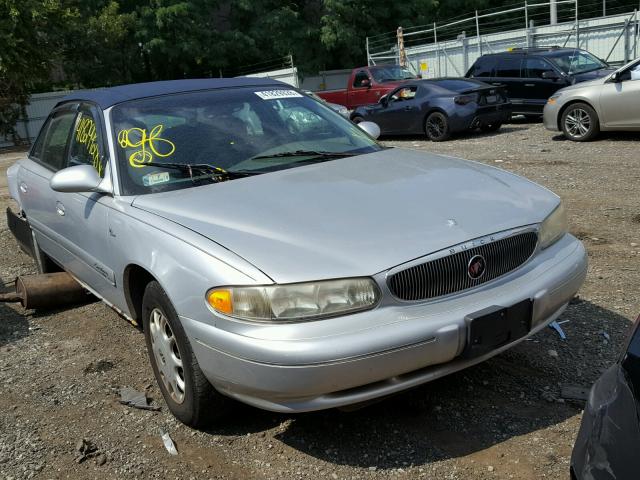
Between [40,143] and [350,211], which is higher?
[40,143]

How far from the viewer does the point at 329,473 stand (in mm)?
2930

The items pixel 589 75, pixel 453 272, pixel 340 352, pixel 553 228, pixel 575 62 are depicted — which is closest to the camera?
pixel 340 352

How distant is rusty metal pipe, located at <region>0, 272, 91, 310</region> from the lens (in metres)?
5.07

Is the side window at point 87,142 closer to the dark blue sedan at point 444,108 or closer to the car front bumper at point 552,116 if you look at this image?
the car front bumper at point 552,116

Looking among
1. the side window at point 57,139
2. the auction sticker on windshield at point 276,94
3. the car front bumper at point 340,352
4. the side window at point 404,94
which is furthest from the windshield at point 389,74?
the car front bumper at point 340,352

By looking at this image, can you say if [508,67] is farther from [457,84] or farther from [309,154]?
[309,154]

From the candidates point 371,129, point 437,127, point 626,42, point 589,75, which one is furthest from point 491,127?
point 371,129

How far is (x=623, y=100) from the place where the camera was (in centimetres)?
1088

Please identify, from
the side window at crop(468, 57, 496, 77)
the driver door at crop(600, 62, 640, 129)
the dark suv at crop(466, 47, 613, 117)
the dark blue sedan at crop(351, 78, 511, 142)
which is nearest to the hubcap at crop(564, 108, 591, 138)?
the driver door at crop(600, 62, 640, 129)

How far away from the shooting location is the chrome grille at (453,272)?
2.80 meters

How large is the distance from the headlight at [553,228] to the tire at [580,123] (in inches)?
345

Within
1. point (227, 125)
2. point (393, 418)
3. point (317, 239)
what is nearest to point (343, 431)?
point (393, 418)

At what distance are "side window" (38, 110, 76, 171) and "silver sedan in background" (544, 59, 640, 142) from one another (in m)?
9.07

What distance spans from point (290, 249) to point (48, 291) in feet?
9.83
